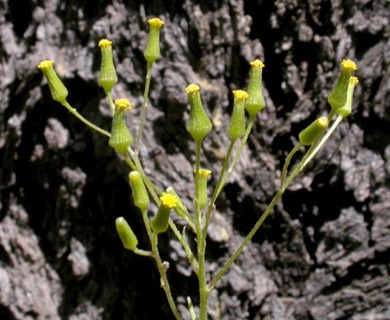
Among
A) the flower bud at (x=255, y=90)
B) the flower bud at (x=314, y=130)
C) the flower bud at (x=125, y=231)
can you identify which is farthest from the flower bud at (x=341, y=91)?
the flower bud at (x=125, y=231)

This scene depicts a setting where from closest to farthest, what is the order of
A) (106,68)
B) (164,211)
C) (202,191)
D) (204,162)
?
(164,211) < (202,191) < (106,68) < (204,162)

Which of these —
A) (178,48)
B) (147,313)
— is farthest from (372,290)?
(178,48)

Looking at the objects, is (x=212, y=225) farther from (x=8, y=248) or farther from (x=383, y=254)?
(x=8, y=248)

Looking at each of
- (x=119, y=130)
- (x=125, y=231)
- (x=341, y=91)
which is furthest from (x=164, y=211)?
(x=341, y=91)

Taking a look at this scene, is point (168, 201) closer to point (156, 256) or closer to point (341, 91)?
Answer: point (156, 256)

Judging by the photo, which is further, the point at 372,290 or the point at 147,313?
the point at 147,313

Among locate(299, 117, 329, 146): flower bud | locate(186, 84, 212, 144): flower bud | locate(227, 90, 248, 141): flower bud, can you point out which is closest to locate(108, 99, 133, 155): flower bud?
locate(186, 84, 212, 144): flower bud

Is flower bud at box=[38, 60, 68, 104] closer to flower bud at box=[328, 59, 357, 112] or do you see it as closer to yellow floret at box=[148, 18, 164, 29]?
yellow floret at box=[148, 18, 164, 29]
